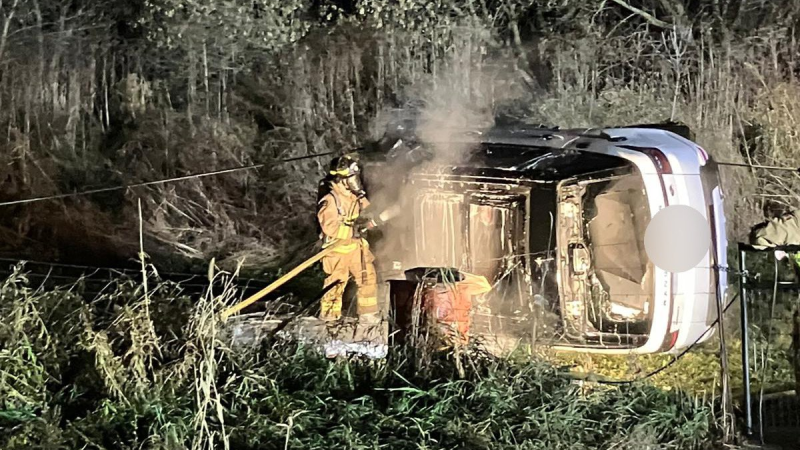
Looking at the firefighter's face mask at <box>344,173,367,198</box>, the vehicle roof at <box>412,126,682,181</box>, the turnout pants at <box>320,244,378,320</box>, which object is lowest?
the turnout pants at <box>320,244,378,320</box>

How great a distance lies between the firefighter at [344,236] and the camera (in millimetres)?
6816

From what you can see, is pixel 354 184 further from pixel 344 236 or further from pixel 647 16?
pixel 647 16

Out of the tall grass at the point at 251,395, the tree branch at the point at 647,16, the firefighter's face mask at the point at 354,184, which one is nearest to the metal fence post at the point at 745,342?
the tall grass at the point at 251,395

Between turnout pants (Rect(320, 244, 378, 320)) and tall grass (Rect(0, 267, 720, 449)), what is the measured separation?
4.25 feet

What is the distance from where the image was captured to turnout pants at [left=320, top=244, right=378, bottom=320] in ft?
22.4

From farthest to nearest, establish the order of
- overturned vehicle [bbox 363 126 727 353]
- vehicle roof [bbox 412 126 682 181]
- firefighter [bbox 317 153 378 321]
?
1. firefighter [bbox 317 153 378 321]
2. vehicle roof [bbox 412 126 682 181]
3. overturned vehicle [bbox 363 126 727 353]

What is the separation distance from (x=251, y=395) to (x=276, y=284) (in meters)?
1.25

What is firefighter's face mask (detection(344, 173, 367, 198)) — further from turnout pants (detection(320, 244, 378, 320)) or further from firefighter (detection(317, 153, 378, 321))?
turnout pants (detection(320, 244, 378, 320))

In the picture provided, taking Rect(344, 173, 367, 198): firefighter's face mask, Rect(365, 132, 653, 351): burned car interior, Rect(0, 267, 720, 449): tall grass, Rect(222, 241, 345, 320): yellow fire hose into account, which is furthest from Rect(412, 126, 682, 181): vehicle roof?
Rect(0, 267, 720, 449): tall grass

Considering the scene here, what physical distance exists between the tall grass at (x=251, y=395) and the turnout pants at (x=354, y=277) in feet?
4.25

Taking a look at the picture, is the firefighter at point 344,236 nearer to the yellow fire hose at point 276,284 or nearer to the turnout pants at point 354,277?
the turnout pants at point 354,277

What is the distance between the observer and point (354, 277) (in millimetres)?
7051

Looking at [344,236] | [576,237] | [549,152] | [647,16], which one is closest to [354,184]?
[344,236]

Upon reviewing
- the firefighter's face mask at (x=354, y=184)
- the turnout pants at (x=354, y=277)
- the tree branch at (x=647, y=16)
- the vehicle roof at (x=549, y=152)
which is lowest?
the turnout pants at (x=354, y=277)
